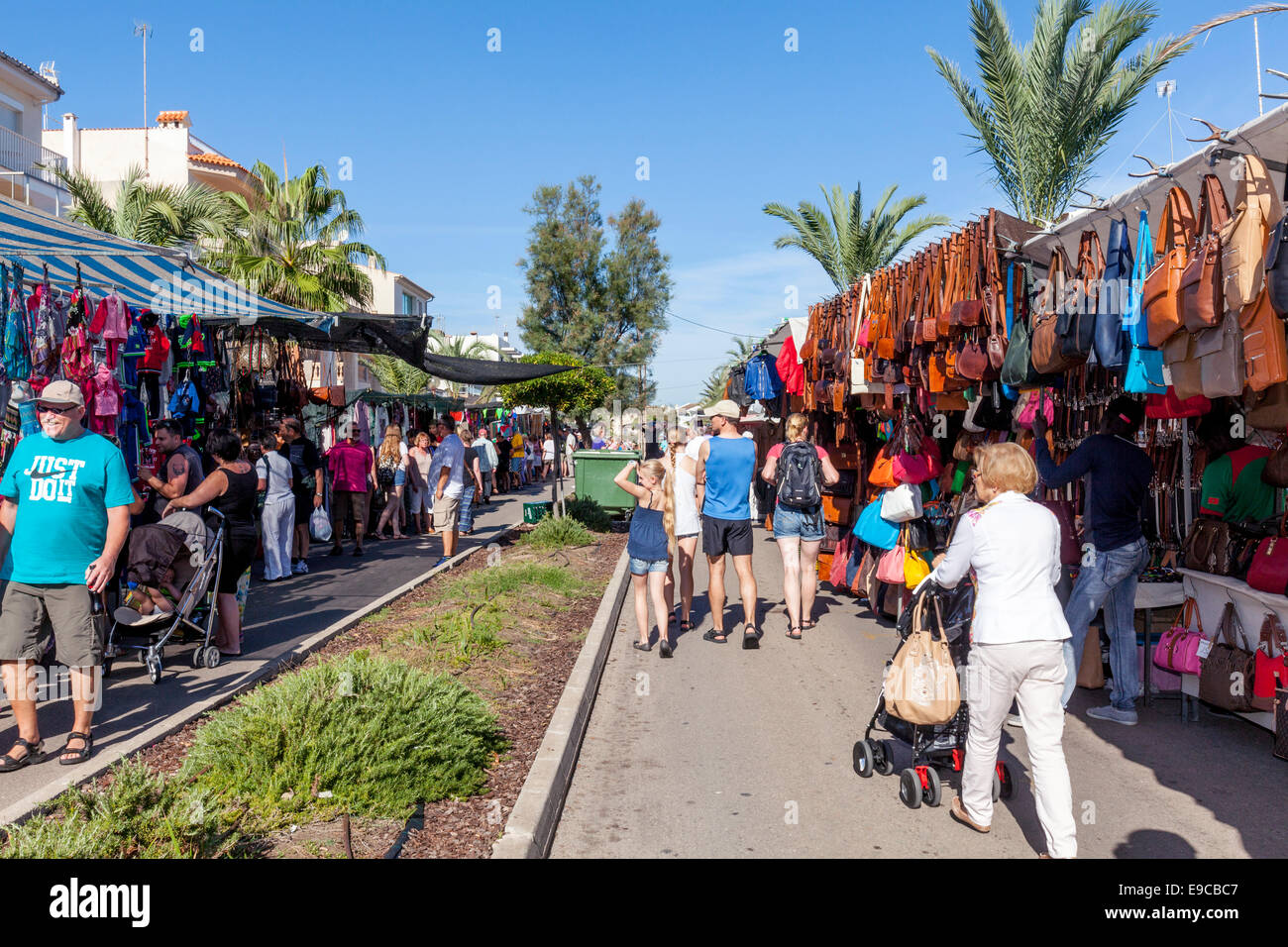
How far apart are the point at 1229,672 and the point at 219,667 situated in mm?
7085

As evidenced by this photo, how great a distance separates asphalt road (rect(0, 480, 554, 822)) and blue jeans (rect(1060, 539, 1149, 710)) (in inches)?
232

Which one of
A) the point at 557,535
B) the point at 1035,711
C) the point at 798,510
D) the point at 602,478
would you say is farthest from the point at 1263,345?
the point at 602,478

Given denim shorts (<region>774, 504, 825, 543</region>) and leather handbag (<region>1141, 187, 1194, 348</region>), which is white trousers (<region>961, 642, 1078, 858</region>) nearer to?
leather handbag (<region>1141, 187, 1194, 348</region>)

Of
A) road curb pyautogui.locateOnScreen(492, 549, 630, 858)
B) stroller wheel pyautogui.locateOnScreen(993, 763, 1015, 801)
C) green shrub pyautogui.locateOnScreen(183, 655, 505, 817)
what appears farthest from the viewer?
stroller wheel pyautogui.locateOnScreen(993, 763, 1015, 801)

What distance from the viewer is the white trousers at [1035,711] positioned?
13.0ft

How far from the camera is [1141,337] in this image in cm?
543

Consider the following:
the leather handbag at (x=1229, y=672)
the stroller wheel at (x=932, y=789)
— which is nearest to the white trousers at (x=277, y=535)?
the stroller wheel at (x=932, y=789)

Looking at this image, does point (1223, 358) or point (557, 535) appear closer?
point (1223, 358)

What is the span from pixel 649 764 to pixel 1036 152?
12967 mm

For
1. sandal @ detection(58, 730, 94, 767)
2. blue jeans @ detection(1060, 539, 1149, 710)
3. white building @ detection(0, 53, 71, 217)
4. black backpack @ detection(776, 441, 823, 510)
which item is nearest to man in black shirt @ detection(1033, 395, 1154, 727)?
blue jeans @ detection(1060, 539, 1149, 710)

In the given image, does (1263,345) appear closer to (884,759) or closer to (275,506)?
(884,759)

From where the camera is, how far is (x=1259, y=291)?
4410 mm

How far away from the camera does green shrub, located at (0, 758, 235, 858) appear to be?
347 cm
